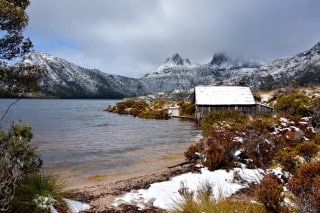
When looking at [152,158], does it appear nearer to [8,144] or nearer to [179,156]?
[179,156]

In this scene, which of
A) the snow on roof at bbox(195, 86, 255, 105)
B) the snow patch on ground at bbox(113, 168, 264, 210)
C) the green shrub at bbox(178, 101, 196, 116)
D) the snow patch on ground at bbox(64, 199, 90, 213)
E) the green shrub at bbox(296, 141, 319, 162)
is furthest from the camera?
the green shrub at bbox(178, 101, 196, 116)

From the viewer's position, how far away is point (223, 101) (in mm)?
55500

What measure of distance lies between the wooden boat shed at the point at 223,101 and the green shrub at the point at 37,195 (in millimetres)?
44138

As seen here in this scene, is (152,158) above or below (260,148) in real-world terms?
below

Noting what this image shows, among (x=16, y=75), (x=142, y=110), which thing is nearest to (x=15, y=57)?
(x=16, y=75)

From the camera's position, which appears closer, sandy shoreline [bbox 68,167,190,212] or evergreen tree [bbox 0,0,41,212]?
evergreen tree [bbox 0,0,41,212]

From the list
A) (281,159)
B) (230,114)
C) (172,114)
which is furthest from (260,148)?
(172,114)

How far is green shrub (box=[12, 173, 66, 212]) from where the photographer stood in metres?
10.1

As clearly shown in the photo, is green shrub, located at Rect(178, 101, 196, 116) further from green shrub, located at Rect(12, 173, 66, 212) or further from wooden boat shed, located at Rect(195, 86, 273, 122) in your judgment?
green shrub, located at Rect(12, 173, 66, 212)

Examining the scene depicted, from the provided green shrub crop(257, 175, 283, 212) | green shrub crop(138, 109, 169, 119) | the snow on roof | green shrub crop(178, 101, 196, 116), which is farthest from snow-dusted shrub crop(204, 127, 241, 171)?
green shrub crop(178, 101, 196, 116)

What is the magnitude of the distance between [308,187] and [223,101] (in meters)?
47.4

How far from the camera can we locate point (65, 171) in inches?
829

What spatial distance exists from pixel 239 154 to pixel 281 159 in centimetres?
400

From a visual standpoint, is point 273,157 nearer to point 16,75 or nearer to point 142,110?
point 16,75
